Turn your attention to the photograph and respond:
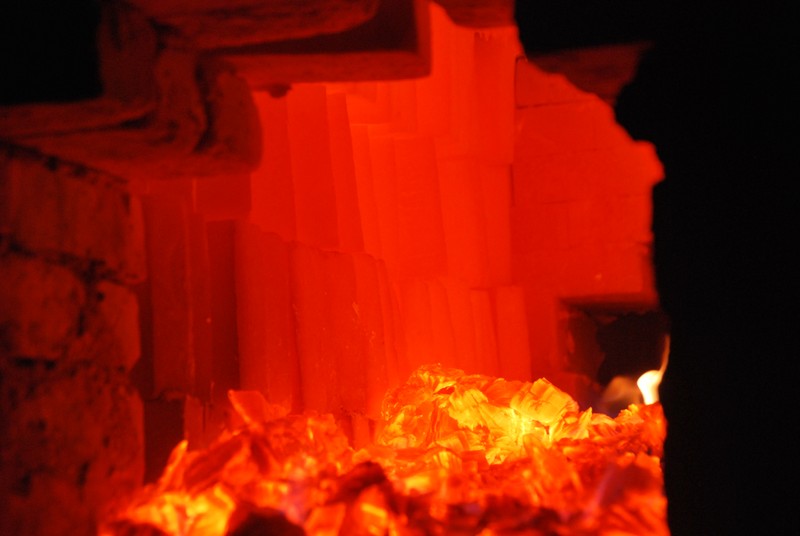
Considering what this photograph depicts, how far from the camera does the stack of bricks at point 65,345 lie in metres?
2.18

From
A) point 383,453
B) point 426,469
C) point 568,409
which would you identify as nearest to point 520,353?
point 568,409

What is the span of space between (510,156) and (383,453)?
2912 mm

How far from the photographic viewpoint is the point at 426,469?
248cm

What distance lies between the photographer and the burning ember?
2.13 metres

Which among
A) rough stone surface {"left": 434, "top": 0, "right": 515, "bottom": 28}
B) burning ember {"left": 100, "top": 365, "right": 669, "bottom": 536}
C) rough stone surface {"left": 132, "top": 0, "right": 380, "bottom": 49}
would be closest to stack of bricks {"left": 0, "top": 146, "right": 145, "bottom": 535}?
burning ember {"left": 100, "top": 365, "right": 669, "bottom": 536}

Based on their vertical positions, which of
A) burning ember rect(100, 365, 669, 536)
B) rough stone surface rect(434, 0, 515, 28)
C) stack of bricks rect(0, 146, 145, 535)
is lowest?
burning ember rect(100, 365, 669, 536)

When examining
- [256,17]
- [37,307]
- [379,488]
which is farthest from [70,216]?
[379,488]

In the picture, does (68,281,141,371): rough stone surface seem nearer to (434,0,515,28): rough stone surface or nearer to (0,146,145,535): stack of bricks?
(0,146,145,535): stack of bricks

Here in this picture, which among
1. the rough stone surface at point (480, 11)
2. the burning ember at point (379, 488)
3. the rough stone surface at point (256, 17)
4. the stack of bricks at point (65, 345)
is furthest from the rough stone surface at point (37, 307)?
the rough stone surface at point (480, 11)

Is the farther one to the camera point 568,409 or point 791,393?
point 568,409

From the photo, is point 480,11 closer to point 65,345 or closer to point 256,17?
point 256,17

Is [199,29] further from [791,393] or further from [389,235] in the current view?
[389,235]

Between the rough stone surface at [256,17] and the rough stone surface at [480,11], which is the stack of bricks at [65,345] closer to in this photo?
the rough stone surface at [256,17]

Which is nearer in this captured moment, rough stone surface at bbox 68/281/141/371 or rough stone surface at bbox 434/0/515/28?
rough stone surface at bbox 434/0/515/28
